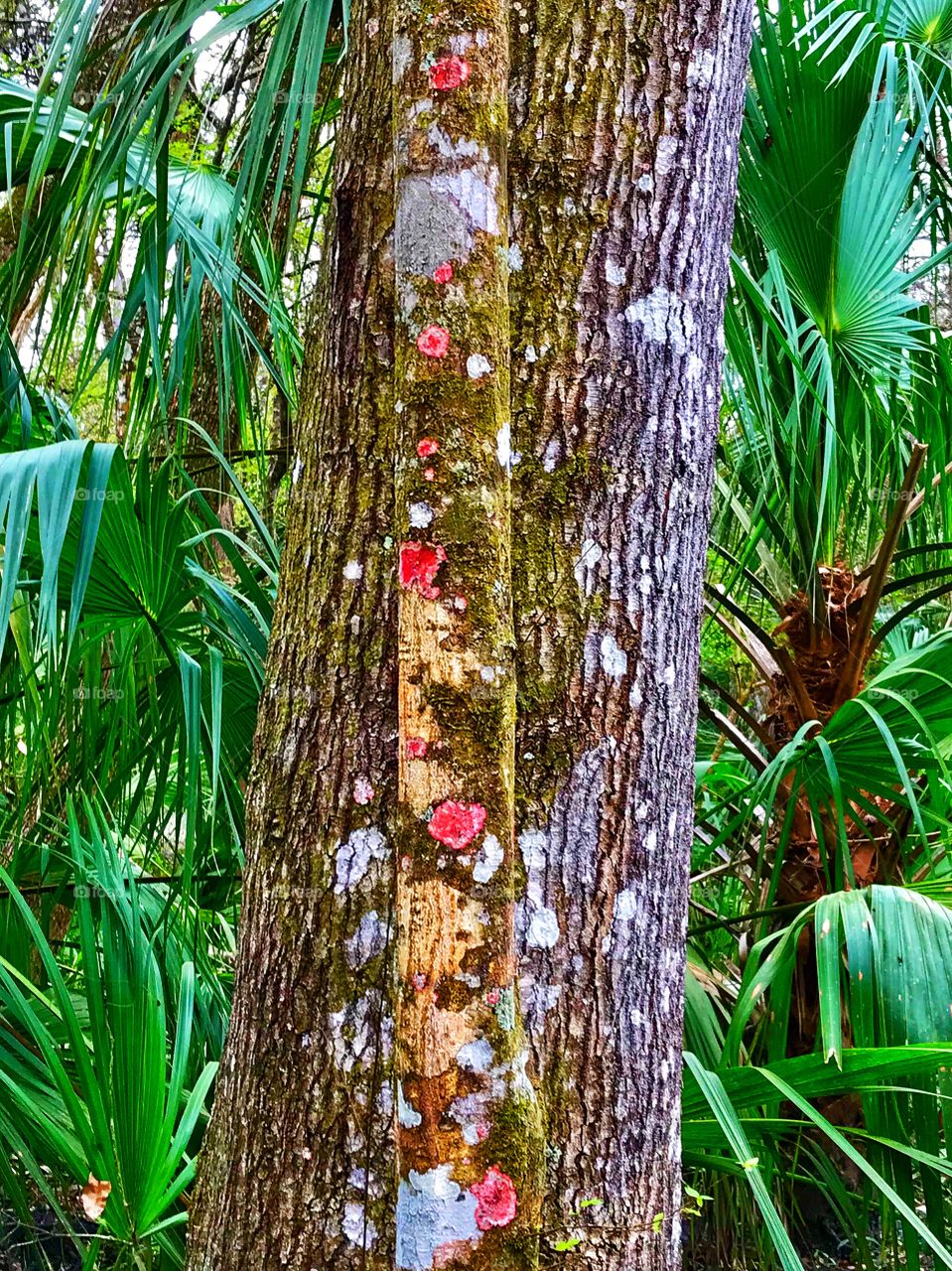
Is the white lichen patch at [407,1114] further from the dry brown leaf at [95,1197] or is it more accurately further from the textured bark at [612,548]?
the dry brown leaf at [95,1197]

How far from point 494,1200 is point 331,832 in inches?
15.9

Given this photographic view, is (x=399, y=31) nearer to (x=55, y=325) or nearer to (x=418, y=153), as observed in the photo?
(x=418, y=153)

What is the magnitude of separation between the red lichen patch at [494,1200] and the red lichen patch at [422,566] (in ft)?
1.41

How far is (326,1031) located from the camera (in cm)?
109

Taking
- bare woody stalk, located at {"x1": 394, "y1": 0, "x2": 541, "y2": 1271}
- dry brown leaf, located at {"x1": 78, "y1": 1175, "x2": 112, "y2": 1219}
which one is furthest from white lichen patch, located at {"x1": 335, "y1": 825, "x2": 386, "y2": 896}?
dry brown leaf, located at {"x1": 78, "y1": 1175, "x2": 112, "y2": 1219}

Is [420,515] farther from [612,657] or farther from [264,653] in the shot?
[264,653]

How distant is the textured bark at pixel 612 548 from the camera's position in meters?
1.07

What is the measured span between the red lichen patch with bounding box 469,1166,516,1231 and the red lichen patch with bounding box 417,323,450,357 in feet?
2.04

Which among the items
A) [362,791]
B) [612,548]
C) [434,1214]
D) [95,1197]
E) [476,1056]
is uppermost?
[612,548]

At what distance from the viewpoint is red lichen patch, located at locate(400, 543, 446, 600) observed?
88 centimetres

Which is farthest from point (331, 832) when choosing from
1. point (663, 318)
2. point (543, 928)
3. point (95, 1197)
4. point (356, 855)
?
point (95, 1197)

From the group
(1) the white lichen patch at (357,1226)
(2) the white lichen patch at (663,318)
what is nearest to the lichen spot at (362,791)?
(1) the white lichen patch at (357,1226)

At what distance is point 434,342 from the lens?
91cm

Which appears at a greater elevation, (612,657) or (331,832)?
(612,657)
